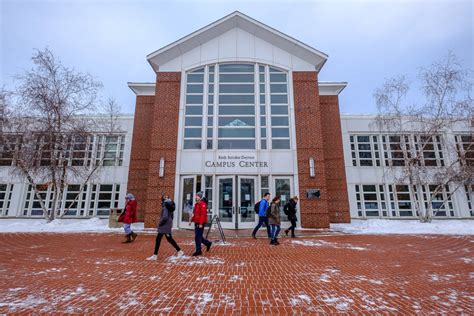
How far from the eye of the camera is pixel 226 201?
13.3m

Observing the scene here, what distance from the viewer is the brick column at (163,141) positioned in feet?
44.0

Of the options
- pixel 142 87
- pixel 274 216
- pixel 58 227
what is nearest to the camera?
pixel 274 216

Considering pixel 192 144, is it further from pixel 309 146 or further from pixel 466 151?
pixel 466 151

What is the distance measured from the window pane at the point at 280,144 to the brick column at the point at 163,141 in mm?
5509

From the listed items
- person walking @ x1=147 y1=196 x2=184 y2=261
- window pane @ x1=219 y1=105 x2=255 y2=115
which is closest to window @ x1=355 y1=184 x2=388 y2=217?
window pane @ x1=219 y1=105 x2=255 y2=115

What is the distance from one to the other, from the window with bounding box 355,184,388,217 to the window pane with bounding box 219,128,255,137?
1034cm

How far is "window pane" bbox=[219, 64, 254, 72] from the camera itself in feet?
50.3

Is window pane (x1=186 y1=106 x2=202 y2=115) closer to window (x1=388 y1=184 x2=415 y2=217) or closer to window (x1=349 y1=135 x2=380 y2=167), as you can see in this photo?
window (x1=349 y1=135 x2=380 y2=167)

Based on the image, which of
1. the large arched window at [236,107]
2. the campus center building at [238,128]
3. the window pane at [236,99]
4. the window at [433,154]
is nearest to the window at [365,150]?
the window at [433,154]

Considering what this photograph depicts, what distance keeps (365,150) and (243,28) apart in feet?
41.8

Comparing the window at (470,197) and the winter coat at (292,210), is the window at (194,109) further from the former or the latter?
the window at (470,197)

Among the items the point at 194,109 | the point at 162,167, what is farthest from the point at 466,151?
the point at 162,167

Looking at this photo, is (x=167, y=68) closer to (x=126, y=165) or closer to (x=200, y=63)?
(x=200, y=63)

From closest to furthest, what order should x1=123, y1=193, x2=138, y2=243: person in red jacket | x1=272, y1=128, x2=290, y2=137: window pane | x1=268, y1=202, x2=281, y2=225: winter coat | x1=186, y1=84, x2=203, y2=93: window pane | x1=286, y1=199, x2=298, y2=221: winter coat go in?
x1=268, y1=202, x2=281, y2=225: winter coat
x1=123, y1=193, x2=138, y2=243: person in red jacket
x1=286, y1=199, x2=298, y2=221: winter coat
x1=272, y1=128, x2=290, y2=137: window pane
x1=186, y1=84, x2=203, y2=93: window pane
